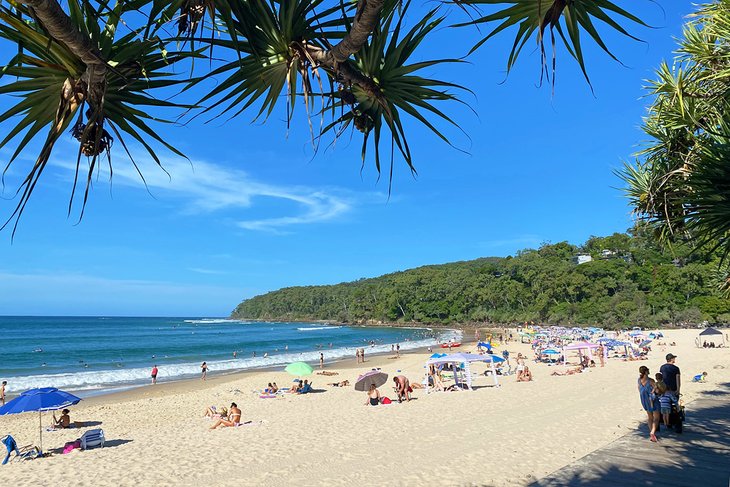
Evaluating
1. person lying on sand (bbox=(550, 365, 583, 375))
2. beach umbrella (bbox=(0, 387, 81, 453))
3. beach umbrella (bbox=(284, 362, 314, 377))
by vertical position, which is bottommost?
person lying on sand (bbox=(550, 365, 583, 375))

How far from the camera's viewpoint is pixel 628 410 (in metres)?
11.4

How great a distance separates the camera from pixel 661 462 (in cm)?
620

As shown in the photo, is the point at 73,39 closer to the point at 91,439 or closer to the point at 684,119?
the point at 684,119

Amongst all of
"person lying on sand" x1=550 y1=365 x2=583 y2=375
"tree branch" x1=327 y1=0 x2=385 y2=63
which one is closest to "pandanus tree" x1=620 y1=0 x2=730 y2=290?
"tree branch" x1=327 y1=0 x2=385 y2=63

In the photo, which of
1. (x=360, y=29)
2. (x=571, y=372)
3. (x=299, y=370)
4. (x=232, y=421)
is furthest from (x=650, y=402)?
(x=299, y=370)

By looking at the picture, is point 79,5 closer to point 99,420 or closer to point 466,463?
point 466,463

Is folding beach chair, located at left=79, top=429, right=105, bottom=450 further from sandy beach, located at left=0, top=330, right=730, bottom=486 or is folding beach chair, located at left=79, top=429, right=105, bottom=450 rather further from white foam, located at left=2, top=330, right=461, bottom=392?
white foam, located at left=2, top=330, right=461, bottom=392

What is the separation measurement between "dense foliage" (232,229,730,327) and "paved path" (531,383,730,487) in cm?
3244

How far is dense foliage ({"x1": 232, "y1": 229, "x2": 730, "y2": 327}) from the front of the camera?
2559 inches

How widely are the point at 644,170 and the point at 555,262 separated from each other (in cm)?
9345

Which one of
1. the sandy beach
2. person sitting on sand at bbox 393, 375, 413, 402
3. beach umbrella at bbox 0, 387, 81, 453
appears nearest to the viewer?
the sandy beach

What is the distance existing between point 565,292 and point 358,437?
255 ft

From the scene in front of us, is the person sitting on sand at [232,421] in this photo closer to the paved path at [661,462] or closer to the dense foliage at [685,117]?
the paved path at [661,462]

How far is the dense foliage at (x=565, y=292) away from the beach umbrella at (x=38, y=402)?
37.7m
